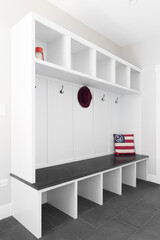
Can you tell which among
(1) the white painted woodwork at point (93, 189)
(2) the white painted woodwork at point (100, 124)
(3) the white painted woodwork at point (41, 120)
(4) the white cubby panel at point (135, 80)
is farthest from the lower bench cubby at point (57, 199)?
(4) the white cubby panel at point (135, 80)

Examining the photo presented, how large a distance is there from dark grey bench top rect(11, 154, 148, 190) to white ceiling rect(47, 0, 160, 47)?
2.15 metres

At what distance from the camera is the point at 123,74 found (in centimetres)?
328

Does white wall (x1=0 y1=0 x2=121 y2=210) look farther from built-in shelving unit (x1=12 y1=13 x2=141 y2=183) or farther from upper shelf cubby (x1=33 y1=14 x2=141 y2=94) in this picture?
upper shelf cubby (x1=33 y1=14 x2=141 y2=94)

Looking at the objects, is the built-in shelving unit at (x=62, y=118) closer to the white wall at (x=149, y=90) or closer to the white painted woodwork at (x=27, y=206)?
the white painted woodwork at (x=27, y=206)

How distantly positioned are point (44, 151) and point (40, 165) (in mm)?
184

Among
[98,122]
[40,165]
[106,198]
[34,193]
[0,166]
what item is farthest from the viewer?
[98,122]

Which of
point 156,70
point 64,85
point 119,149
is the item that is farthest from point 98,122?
point 156,70

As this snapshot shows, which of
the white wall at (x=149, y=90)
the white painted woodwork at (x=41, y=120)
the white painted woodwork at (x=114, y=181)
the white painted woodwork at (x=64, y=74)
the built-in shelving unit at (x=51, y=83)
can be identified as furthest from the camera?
the white wall at (x=149, y=90)

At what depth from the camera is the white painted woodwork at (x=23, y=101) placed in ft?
6.10

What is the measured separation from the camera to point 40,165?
7.93 ft

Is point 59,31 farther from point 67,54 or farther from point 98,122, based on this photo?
point 98,122

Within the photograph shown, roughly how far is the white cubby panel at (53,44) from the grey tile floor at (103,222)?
69.2 inches

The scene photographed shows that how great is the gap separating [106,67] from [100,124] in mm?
963

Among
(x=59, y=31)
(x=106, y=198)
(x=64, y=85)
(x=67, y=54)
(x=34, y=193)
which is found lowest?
(x=106, y=198)
